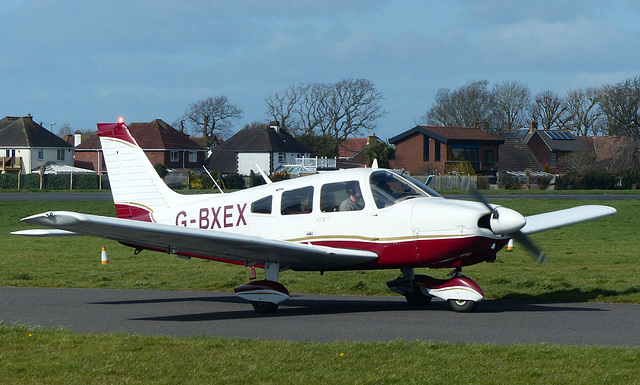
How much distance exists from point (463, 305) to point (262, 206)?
3.43 meters

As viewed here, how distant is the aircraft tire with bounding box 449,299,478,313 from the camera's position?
11.1 meters

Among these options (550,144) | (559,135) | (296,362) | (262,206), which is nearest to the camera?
(296,362)

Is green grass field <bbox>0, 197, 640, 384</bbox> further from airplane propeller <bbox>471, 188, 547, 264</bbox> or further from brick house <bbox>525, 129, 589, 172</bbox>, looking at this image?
brick house <bbox>525, 129, 589, 172</bbox>

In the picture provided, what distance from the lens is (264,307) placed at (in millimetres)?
11625

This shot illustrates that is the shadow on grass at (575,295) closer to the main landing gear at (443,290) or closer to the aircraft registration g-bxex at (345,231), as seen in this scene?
the aircraft registration g-bxex at (345,231)

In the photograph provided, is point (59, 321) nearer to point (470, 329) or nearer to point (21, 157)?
point (470, 329)

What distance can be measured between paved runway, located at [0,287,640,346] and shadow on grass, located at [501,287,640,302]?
62cm

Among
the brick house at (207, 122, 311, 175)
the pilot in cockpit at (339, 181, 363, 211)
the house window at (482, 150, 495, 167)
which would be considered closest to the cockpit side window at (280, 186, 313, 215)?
the pilot in cockpit at (339, 181, 363, 211)

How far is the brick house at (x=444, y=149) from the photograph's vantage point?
79812 millimetres

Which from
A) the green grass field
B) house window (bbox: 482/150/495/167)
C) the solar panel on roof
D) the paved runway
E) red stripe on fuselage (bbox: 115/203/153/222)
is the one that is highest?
the solar panel on roof

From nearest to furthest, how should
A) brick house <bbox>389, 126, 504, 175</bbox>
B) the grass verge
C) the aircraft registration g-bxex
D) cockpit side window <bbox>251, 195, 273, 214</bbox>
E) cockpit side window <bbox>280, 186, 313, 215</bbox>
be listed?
the grass verge → the aircraft registration g-bxex → cockpit side window <bbox>280, 186, 313, 215</bbox> → cockpit side window <bbox>251, 195, 273, 214</bbox> → brick house <bbox>389, 126, 504, 175</bbox>

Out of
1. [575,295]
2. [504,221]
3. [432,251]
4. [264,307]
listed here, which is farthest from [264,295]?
[575,295]

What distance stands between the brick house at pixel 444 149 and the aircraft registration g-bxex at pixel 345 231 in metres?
66.5

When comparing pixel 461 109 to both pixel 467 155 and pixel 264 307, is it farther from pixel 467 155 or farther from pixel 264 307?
pixel 264 307
